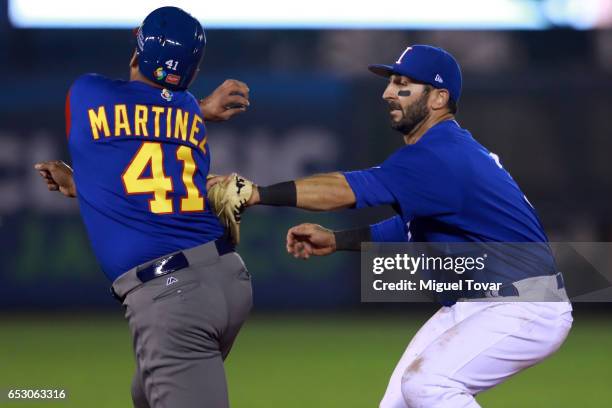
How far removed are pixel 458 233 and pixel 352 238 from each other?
3.10ft

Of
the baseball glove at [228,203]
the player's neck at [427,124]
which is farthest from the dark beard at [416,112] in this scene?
the baseball glove at [228,203]

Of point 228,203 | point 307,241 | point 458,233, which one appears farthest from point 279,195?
point 458,233

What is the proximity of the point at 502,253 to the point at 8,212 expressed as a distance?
9.89 m

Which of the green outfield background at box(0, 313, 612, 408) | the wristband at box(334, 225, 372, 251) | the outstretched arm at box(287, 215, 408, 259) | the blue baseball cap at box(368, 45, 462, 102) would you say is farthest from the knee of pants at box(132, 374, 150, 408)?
the green outfield background at box(0, 313, 612, 408)

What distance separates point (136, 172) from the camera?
4906 mm

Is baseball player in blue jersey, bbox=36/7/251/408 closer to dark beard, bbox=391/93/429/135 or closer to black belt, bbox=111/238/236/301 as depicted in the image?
black belt, bbox=111/238/236/301

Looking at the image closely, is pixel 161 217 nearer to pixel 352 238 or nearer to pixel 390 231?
pixel 352 238

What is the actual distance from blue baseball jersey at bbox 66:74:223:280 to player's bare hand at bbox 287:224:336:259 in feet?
3.52

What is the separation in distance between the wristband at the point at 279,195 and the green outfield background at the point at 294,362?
3462mm

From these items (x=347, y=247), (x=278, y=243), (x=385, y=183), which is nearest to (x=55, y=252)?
(x=278, y=243)

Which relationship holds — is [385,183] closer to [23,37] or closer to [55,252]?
[55,252]

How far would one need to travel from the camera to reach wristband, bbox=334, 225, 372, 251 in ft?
21.3

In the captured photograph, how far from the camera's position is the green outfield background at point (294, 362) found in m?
9.02

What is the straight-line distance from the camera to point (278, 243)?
14430 millimetres
